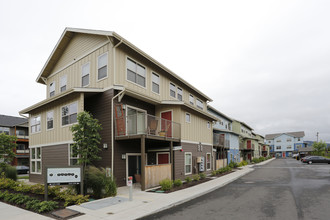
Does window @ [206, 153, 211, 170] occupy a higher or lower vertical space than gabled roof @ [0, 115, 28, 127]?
lower

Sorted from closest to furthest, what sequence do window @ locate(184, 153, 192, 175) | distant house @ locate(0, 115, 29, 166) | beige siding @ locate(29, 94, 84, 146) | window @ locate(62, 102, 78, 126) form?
window @ locate(62, 102, 78, 126) → beige siding @ locate(29, 94, 84, 146) → window @ locate(184, 153, 192, 175) → distant house @ locate(0, 115, 29, 166)

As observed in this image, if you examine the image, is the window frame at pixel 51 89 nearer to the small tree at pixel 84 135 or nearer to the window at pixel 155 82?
the window at pixel 155 82

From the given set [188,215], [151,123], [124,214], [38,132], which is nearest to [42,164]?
[38,132]

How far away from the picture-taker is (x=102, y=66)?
14508 mm

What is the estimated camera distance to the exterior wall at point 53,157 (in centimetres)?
1453

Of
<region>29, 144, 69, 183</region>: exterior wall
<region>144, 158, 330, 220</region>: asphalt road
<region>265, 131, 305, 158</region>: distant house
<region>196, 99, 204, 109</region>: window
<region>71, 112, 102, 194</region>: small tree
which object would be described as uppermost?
<region>196, 99, 204, 109</region>: window

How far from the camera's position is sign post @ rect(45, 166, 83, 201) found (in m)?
9.41

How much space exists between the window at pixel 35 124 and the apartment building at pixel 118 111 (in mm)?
78

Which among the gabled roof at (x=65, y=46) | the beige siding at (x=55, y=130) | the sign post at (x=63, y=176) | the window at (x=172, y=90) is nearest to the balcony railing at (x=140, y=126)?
the beige siding at (x=55, y=130)

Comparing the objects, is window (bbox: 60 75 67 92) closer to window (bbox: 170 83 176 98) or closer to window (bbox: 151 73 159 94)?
window (bbox: 151 73 159 94)

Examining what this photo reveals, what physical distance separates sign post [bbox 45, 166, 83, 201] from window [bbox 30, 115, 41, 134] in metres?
9.75

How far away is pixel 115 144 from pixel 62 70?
30.0 ft

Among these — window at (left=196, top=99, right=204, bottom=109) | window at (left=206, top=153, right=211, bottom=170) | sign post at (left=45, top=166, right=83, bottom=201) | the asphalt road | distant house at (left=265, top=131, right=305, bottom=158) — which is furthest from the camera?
distant house at (left=265, top=131, right=305, bottom=158)

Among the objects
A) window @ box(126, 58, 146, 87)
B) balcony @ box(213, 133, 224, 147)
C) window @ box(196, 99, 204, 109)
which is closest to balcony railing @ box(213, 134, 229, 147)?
balcony @ box(213, 133, 224, 147)
